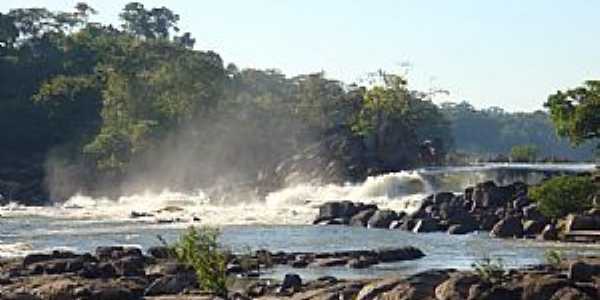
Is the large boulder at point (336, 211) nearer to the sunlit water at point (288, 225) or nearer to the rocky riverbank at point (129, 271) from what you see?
the sunlit water at point (288, 225)

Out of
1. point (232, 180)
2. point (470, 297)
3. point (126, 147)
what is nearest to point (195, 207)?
point (232, 180)

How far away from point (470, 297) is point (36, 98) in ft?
375

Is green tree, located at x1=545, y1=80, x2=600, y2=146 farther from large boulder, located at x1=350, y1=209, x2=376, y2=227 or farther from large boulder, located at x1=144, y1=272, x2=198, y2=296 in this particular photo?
large boulder, located at x1=144, y1=272, x2=198, y2=296

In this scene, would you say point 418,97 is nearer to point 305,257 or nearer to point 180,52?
point 180,52

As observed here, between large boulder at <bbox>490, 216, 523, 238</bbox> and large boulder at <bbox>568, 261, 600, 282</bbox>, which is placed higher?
large boulder at <bbox>568, 261, 600, 282</bbox>

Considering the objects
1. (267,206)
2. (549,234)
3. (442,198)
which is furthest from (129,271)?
(267,206)

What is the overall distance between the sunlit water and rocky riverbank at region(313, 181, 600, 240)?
1.93m

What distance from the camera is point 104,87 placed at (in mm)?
142375

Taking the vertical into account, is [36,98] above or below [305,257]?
above

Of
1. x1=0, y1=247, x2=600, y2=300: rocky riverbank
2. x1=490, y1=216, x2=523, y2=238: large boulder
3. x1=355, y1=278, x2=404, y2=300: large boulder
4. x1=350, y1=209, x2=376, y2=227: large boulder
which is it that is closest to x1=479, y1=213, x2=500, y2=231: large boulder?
x1=490, y1=216, x2=523, y2=238: large boulder

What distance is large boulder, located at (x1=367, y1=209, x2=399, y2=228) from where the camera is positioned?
75938mm

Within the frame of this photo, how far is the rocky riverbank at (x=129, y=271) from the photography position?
127 feet

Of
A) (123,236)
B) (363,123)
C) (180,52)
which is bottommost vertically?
(123,236)

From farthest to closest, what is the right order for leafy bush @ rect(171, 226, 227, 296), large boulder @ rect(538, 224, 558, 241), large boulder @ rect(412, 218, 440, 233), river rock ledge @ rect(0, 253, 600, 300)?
large boulder @ rect(412, 218, 440, 233)
large boulder @ rect(538, 224, 558, 241)
leafy bush @ rect(171, 226, 227, 296)
river rock ledge @ rect(0, 253, 600, 300)
